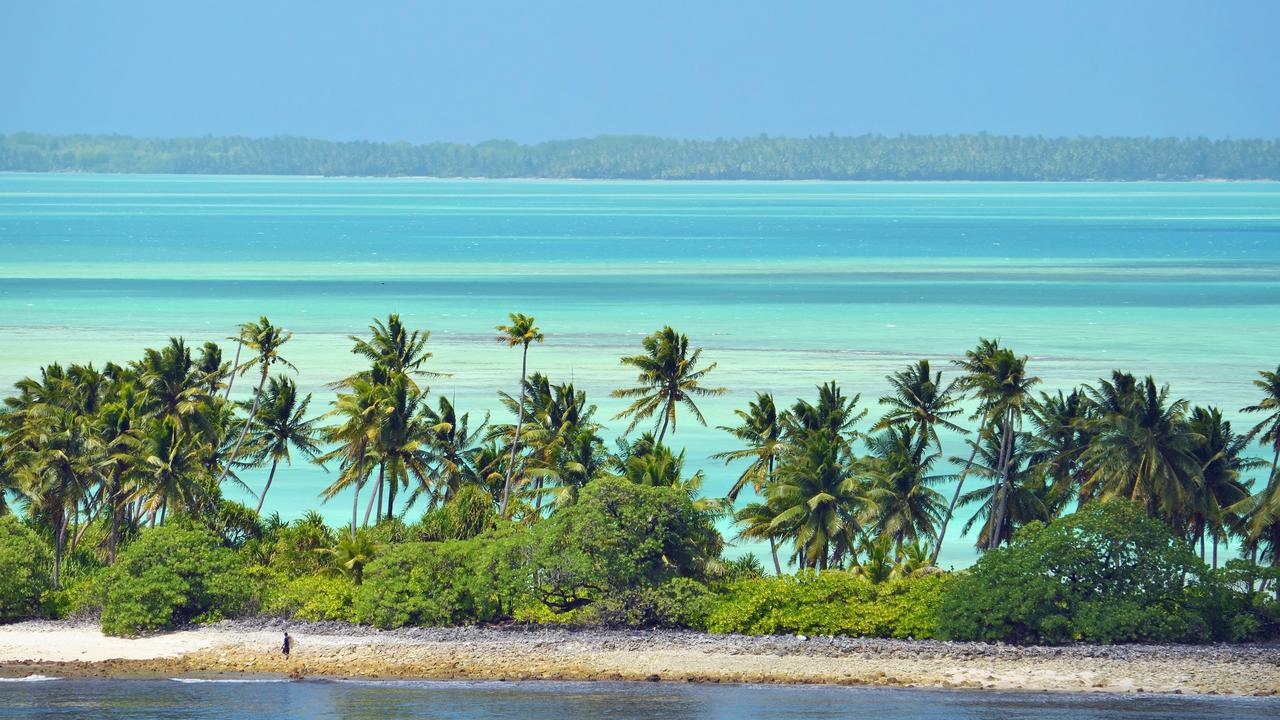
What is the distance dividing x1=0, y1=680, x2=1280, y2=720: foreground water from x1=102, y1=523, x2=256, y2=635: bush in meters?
3.45

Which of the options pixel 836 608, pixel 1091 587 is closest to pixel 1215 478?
pixel 1091 587

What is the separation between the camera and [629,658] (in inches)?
2176

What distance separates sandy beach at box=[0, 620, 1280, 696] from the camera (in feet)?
174

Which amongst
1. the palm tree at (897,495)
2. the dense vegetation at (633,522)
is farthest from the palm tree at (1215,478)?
the palm tree at (897,495)

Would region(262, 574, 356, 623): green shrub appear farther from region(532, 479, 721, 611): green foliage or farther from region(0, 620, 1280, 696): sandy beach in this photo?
region(532, 479, 721, 611): green foliage

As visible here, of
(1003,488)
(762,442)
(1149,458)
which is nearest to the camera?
(1149,458)

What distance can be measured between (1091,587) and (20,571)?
34.9m

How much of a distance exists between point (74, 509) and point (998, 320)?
4343 inches

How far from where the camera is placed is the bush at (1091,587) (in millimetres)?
54281

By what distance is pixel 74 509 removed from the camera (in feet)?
210

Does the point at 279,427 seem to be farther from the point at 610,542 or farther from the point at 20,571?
the point at 610,542

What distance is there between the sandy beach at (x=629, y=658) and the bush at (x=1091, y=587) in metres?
0.70

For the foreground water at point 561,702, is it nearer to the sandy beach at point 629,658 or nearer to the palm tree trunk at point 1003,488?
the sandy beach at point 629,658

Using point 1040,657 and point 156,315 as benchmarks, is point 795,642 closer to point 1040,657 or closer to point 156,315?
point 1040,657
